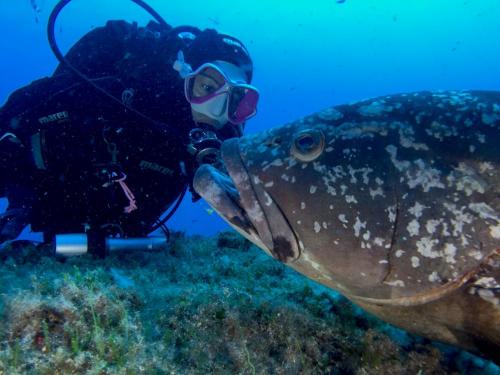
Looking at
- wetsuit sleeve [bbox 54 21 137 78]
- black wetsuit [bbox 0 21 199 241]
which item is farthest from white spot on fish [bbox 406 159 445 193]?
wetsuit sleeve [bbox 54 21 137 78]

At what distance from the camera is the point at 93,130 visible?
5871 mm

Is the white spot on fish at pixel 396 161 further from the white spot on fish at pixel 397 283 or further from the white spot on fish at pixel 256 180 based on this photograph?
the white spot on fish at pixel 256 180

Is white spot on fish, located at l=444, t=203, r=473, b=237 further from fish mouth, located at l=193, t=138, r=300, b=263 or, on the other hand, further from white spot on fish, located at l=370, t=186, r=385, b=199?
fish mouth, located at l=193, t=138, r=300, b=263

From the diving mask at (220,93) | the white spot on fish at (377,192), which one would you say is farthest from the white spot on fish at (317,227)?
the diving mask at (220,93)

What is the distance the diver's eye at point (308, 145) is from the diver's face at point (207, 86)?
135 inches

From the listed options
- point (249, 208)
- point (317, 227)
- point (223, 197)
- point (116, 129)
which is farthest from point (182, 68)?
point (317, 227)

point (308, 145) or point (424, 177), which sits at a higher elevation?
point (308, 145)

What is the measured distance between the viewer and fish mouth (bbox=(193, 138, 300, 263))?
2715mm

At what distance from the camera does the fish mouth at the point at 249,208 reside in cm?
271

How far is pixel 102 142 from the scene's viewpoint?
5867mm

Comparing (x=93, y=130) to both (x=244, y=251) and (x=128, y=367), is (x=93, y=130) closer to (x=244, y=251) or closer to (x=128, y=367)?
(x=244, y=251)

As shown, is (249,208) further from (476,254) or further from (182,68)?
(182,68)

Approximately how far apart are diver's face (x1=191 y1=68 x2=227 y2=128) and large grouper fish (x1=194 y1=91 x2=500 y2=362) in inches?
127

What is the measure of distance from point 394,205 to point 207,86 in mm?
4232
